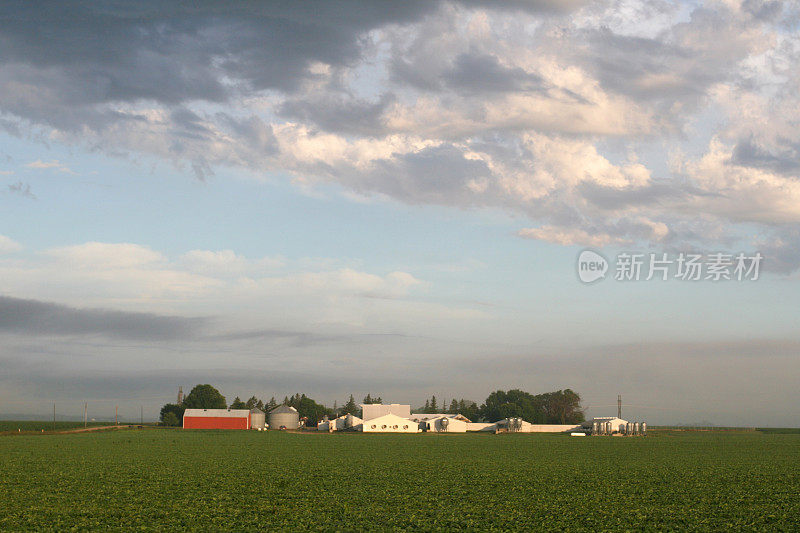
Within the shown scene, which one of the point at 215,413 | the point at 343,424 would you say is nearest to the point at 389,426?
the point at 343,424

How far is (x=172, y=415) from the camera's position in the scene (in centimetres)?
16212

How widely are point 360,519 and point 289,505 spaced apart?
4.01 metres

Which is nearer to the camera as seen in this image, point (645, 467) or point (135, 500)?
point (135, 500)

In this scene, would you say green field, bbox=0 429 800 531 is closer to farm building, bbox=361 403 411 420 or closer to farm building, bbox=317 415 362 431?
farm building, bbox=317 415 362 431

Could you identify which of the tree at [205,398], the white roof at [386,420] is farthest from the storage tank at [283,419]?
the white roof at [386,420]

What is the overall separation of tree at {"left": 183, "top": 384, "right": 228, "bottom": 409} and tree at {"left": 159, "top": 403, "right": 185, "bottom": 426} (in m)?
4.84

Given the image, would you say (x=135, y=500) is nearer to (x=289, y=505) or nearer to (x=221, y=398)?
→ (x=289, y=505)

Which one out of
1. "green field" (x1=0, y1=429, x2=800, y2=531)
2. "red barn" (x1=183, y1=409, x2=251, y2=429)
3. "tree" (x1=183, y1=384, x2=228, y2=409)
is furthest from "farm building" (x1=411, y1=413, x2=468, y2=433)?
"green field" (x1=0, y1=429, x2=800, y2=531)

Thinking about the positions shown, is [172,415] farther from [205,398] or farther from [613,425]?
[613,425]

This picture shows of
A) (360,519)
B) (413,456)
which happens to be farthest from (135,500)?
(413,456)

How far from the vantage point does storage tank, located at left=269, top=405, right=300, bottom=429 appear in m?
165

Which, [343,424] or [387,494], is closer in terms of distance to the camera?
[387,494]

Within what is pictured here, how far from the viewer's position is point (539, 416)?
625ft

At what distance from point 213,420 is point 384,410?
37.9 m
